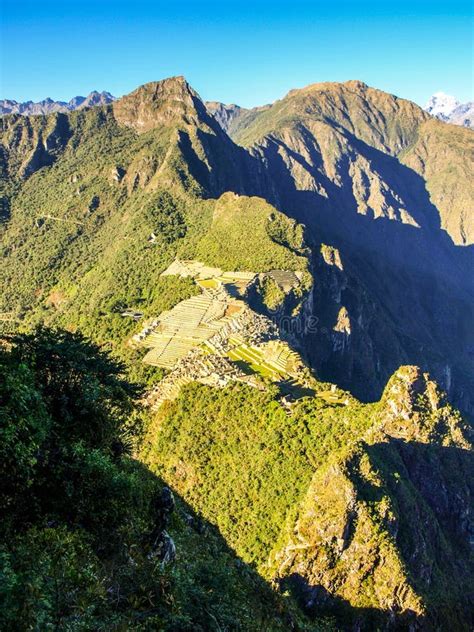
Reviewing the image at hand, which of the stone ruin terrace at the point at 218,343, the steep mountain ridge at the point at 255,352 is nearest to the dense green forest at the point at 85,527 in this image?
the steep mountain ridge at the point at 255,352

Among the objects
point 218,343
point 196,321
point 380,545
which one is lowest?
point 380,545

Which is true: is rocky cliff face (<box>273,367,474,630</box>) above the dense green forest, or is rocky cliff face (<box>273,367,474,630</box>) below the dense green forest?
below

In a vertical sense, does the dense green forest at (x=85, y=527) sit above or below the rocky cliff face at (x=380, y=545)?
above

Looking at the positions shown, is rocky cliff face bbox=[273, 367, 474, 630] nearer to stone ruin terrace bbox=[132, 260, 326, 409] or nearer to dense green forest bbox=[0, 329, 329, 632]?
dense green forest bbox=[0, 329, 329, 632]

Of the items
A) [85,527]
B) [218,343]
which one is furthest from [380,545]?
[218,343]

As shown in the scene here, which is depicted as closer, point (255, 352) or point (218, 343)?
point (255, 352)

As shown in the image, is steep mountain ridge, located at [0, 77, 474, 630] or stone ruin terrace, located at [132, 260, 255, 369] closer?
steep mountain ridge, located at [0, 77, 474, 630]

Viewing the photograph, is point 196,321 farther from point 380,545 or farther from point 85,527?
point 85,527

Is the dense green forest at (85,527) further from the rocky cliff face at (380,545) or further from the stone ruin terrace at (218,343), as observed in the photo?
the stone ruin terrace at (218,343)

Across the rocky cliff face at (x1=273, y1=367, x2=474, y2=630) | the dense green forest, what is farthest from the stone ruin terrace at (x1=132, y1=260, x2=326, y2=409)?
the dense green forest

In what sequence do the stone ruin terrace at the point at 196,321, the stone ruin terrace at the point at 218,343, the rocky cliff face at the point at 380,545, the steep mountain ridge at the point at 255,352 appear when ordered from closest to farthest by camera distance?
the rocky cliff face at the point at 380,545, the steep mountain ridge at the point at 255,352, the stone ruin terrace at the point at 218,343, the stone ruin terrace at the point at 196,321
